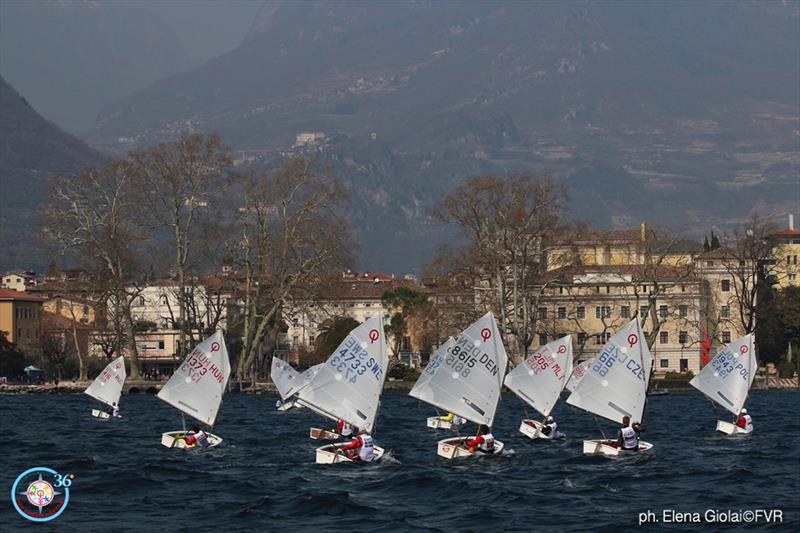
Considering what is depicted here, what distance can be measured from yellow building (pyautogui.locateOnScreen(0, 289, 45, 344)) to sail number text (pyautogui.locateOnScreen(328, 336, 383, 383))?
378 feet

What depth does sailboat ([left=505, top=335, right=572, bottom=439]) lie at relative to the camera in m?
70.3

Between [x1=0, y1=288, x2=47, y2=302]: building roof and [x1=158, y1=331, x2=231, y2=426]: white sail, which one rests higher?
[x1=0, y1=288, x2=47, y2=302]: building roof

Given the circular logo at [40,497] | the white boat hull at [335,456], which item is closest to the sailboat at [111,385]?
the white boat hull at [335,456]

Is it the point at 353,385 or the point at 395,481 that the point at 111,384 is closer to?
the point at 353,385

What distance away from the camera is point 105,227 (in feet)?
394

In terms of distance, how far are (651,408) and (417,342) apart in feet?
266

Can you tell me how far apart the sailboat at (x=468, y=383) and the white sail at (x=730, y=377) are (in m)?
16.2

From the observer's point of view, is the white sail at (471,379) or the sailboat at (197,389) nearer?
the white sail at (471,379)

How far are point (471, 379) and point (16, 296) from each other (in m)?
124

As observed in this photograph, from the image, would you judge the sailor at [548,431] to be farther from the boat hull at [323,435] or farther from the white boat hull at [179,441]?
the white boat hull at [179,441]

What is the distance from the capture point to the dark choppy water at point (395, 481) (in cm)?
4509

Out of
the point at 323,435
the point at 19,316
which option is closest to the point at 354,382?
the point at 323,435

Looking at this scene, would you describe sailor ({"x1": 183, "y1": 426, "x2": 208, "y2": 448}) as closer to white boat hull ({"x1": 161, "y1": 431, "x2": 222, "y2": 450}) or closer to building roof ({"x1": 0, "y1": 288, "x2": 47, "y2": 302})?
white boat hull ({"x1": 161, "y1": 431, "x2": 222, "y2": 450})

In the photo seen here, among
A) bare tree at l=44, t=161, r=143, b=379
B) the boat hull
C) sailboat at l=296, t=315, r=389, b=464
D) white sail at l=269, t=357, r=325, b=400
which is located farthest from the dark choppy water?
bare tree at l=44, t=161, r=143, b=379
